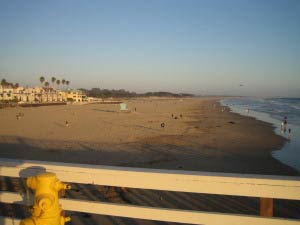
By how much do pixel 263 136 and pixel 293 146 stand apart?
3.57 m

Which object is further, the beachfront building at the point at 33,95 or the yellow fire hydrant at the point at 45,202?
the beachfront building at the point at 33,95

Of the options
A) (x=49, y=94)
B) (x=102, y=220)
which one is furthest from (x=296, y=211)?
(x=49, y=94)

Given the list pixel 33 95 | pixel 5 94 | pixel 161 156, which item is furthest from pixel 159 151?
pixel 33 95

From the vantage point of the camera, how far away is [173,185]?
8.00 feet

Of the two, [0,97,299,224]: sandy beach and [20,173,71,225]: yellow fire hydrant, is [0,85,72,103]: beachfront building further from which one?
[20,173,71,225]: yellow fire hydrant

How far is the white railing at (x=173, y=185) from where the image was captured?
7.45ft

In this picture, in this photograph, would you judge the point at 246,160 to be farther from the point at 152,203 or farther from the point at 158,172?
the point at 158,172

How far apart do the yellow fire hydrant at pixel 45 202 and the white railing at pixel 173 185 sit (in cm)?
39

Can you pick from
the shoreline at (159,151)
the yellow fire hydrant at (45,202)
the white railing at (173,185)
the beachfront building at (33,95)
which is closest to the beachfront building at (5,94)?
the beachfront building at (33,95)

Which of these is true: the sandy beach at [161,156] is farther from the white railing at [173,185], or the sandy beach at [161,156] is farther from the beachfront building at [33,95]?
the beachfront building at [33,95]

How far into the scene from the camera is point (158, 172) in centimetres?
252

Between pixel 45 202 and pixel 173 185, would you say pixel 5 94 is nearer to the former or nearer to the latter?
pixel 45 202

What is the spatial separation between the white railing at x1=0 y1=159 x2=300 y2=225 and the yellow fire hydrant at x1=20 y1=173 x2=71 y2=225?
0.39 metres

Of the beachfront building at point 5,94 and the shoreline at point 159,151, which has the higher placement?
the beachfront building at point 5,94
